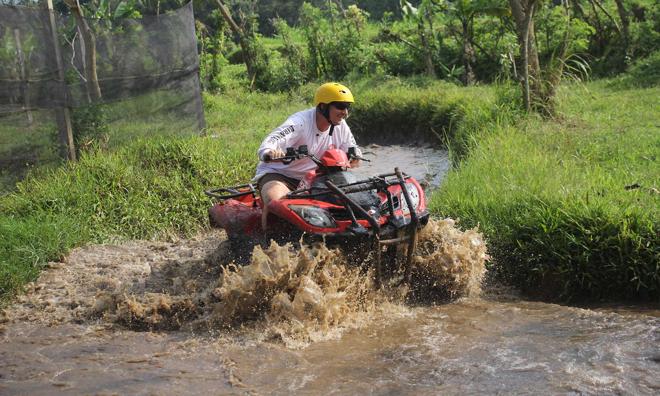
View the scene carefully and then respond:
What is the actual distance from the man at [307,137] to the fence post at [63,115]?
317cm

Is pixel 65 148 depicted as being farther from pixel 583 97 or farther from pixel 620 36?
pixel 620 36

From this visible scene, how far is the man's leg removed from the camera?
6035mm

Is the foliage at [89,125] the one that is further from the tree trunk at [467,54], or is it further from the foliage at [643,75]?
the tree trunk at [467,54]

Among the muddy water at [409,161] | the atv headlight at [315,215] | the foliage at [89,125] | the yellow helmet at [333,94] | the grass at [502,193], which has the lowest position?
the muddy water at [409,161]

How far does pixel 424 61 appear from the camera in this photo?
17453mm

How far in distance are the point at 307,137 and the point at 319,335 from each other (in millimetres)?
1808

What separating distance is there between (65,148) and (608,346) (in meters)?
6.18

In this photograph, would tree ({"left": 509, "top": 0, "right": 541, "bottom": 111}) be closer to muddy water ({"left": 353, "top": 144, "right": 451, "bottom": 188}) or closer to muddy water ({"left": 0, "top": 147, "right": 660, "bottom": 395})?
muddy water ({"left": 353, "top": 144, "right": 451, "bottom": 188})

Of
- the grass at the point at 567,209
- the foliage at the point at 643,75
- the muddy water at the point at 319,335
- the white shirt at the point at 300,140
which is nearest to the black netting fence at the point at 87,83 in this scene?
the muddy water at the point at 319,335

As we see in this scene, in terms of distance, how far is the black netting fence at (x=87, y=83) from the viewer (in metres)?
8.17

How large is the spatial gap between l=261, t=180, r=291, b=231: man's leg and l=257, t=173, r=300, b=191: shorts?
0.10m

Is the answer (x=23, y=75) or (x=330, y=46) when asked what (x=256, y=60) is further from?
(x=23, y=75)

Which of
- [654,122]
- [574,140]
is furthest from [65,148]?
[654,122]

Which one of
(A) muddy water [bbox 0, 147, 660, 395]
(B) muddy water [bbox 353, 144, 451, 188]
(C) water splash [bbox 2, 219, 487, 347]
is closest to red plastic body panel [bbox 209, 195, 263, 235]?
(C) water splash [bbox 2, 219, 487, 347]
